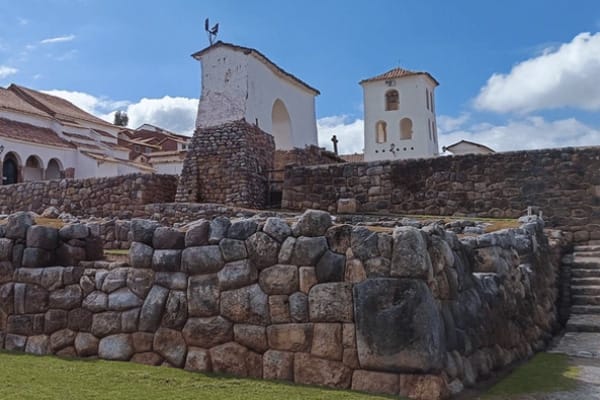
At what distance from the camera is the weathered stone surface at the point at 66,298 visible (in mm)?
5320

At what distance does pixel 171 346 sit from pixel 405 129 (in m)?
34.0

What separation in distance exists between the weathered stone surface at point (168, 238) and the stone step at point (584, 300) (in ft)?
19.9

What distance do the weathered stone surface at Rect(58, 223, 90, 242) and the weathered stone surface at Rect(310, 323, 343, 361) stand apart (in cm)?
270

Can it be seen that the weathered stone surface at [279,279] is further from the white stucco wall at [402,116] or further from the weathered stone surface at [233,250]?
the white stucco wall at [402,116]

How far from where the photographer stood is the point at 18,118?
102ft

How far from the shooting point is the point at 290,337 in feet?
14.7

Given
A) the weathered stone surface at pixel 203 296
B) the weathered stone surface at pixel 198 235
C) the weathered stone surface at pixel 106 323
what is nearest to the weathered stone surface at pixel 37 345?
the weathered stone surface at pixel 106 323

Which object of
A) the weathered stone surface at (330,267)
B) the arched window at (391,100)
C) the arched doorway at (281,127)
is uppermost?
the arched window at (391,100)

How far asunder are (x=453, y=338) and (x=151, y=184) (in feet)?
39.7

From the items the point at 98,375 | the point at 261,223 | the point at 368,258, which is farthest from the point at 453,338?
the point at 98,375

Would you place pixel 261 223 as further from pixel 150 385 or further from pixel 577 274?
pixel 577 274

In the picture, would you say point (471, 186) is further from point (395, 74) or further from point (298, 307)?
point (395, 74)

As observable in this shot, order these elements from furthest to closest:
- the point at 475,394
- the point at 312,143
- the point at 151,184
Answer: the point at 312,143 → the point at 151,184 → the point at 475,394

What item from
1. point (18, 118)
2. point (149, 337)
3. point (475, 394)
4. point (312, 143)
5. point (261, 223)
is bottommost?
point (475, 394)
